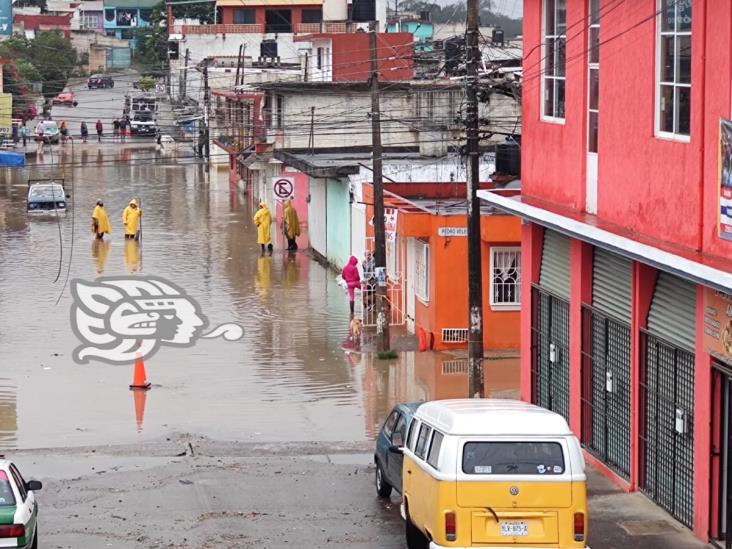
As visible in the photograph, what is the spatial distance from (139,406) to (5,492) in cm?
1026

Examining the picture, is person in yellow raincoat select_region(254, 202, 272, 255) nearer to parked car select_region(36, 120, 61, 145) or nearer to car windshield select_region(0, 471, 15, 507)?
car windshield select_region(0, 471, 15, 507)

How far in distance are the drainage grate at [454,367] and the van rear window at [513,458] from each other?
13.3 metres

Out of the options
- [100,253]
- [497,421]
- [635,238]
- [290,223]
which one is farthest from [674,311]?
[290,223]

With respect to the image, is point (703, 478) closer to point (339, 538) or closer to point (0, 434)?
point (339, 538)

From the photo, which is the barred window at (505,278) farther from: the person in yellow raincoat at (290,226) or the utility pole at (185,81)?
the utility pole at (185,81)

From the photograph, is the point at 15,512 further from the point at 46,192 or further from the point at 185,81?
the point at 185,81

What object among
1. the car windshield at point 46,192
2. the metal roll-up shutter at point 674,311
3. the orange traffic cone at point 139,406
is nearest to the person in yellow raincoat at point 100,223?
the car windshield at point 46,192

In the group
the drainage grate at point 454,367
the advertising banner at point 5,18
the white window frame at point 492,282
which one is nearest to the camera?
the drainage grate at point 454,367

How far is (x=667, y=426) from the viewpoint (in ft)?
55.8

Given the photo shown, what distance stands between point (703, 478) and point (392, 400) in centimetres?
974

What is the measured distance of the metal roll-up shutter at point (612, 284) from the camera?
59.9 feet

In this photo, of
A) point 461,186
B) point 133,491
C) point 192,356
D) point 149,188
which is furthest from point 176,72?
point 133,491

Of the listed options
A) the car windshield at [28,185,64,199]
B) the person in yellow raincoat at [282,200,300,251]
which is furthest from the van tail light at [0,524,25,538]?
the car windshield at [28,185,64,199]

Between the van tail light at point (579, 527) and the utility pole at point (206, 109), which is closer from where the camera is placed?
the van tail light at point (579, 527)
